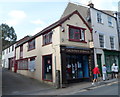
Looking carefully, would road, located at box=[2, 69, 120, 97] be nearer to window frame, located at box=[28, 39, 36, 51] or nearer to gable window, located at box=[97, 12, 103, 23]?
window frame, located at box=[28, 39, 36, 51]

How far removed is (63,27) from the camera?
13062 mm

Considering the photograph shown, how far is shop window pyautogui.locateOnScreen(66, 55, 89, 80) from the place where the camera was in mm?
13520

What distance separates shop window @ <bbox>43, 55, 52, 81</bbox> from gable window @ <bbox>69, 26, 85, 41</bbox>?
318 centimetres

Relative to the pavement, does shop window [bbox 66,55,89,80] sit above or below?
above

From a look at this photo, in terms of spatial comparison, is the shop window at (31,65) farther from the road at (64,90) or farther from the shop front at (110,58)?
the shop front at (110,58)

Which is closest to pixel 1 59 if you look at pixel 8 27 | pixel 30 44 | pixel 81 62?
pixel 8 27

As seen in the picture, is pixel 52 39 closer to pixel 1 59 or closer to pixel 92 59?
pixel 92 59

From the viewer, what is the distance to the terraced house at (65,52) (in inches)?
497

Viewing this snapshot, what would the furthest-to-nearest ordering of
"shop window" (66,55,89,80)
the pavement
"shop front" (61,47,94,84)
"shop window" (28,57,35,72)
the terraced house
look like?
"shop window" (28,57,35,72)
"shop window" (66,55,89,80)
"shop front" (61,47,94,84)
the terraced house
the pavement

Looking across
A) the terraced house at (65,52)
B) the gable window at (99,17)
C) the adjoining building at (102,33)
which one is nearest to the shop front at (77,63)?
the terraced house at (65,52)

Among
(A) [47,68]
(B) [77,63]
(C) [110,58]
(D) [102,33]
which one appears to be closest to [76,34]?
(B) [77,63]

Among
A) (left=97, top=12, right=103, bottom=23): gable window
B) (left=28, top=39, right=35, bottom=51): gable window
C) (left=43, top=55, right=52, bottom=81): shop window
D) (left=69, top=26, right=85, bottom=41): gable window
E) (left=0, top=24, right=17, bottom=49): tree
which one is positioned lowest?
(left=43, top=55, right=52, bottom=81): shop window

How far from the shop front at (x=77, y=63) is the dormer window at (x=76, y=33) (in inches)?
47.6

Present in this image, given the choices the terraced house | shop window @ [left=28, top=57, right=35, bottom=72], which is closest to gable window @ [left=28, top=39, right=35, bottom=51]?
the terraced house
